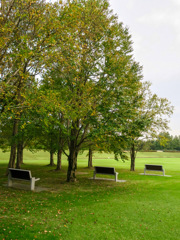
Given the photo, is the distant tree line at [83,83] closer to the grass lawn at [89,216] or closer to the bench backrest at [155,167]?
the grass lawn at [89,216]

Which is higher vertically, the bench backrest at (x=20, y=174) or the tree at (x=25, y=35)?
the tree at (x=25, y=35)

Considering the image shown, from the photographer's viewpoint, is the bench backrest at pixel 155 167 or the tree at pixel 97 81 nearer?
the tree at pixel 97 81

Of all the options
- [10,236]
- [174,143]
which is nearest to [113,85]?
[10,236]

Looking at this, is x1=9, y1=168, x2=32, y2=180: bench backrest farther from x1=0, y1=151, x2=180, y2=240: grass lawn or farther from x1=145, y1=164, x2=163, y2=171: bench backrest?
x1=145, y1=164, x2=163, y2=171: bench backrest

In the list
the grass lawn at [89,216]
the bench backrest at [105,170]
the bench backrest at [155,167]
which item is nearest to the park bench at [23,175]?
the grass lawn at [89,216]

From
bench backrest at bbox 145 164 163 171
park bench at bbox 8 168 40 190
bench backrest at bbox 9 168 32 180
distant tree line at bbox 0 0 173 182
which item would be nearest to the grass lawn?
park bench at bbox 8 168 40 190

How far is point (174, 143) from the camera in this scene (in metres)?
137

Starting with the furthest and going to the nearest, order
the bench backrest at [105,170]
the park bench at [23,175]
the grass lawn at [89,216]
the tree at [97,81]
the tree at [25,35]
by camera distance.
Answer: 1. the bench backrest at [105,170]
2. the tree at [97,81]
3. the park bench at [23,175]
4. the tree at [25,35]
5. the grass lawn at [89,216]

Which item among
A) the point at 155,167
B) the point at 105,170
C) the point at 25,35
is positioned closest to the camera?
the point at 25,35

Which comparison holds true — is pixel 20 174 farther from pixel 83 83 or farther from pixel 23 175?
pixel 83 83

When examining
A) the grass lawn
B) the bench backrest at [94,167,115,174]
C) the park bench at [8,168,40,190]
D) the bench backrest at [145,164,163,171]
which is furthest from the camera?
the bench backrest at [145,164,163,171]

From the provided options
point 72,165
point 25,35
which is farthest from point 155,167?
Result: point 25,35

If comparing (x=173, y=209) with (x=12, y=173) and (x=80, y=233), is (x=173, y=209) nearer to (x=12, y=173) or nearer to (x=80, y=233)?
(x=80, y=233)

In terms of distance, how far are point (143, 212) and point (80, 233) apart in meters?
3.19
